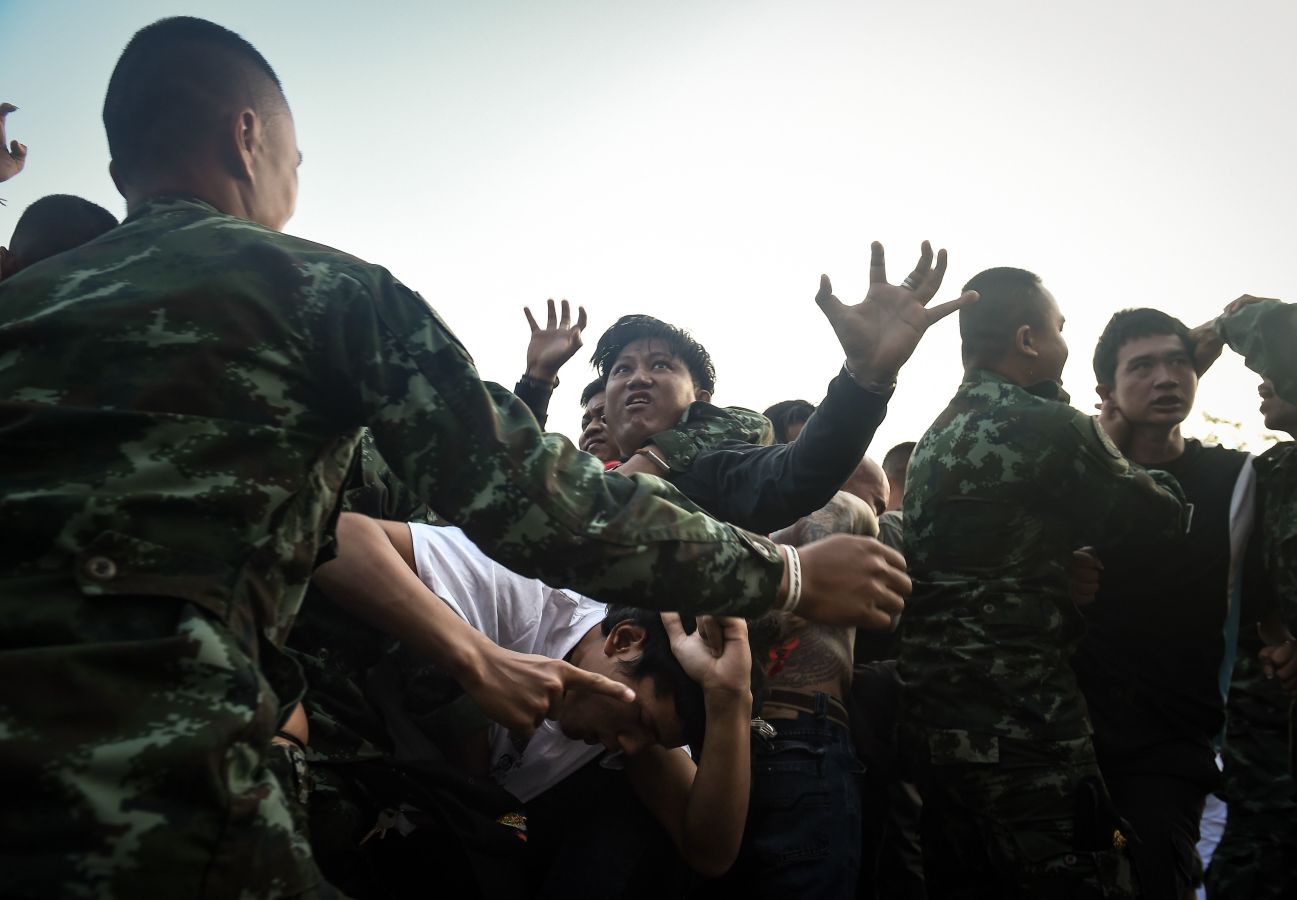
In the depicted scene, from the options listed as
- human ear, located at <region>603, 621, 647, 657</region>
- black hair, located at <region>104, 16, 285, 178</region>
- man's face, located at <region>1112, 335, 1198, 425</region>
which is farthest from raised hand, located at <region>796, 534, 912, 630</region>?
man's face, located at <region>1112, 335, 1198, 425</region>

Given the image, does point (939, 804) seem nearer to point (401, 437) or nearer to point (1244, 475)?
point (1244, 475)

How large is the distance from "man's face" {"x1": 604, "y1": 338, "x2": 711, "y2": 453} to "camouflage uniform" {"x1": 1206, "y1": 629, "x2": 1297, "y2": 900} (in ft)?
9.70

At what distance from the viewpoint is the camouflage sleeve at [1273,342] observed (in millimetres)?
3934

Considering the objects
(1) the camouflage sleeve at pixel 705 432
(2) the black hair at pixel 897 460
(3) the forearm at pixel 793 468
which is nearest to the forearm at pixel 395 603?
(3) the forearm at pixel 793 468

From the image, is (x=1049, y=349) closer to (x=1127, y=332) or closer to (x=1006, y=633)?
(x=1127, y=332)

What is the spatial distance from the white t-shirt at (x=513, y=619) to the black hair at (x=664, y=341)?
5.60ft

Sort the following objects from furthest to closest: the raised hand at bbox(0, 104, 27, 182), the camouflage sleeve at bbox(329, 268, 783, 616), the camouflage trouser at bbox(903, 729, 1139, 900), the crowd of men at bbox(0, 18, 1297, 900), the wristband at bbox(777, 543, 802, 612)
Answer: the raised hand at bbox(0, 104, 27, 182)
the camouflage trouser at bbox(903, 729, 1139, 900)
the wristband at bbox(777, 543, 802, 612)
the camouflage sleeve at bbox(329, 268, 783, 616)
the crowd of men at bbox(0, 18, 1297, 900)

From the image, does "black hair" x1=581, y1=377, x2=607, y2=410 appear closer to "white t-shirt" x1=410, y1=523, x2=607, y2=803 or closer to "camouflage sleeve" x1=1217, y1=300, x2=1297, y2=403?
"white t-shirt" x1=410, y1=523, x2=607, y2=803

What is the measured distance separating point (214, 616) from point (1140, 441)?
14.1 feet

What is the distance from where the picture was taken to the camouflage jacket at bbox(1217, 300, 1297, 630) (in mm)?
3926

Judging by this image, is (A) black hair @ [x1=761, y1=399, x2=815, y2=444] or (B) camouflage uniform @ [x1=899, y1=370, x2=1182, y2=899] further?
(A) black hair @ [x1=761, y1=399, x2=815, y2=444]

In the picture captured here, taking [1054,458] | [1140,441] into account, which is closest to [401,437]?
→ [1054,458]

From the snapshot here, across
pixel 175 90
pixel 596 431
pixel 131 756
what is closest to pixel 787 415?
pixel 596 431

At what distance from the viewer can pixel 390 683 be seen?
2.56 m
